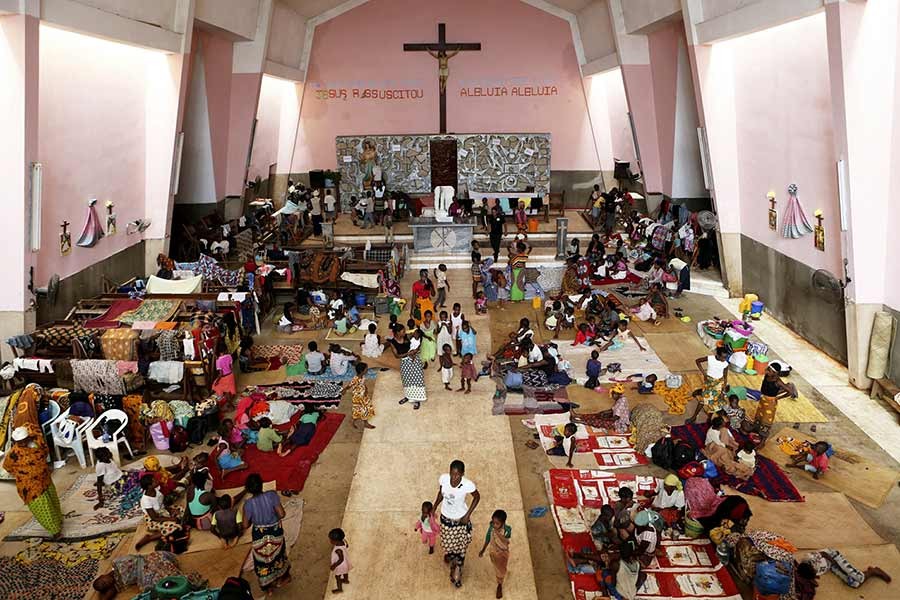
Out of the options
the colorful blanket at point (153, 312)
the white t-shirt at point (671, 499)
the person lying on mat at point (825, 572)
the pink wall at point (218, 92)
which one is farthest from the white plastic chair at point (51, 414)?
the pink wall at point (218, 92)

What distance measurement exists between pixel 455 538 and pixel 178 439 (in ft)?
15.9

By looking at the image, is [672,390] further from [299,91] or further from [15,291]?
[299,91]

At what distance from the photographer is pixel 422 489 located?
32.2 feet

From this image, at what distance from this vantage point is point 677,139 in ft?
71.5

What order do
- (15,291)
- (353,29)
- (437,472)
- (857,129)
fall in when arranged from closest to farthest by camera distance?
(437,472), (857,129), (15,291), (353,29)

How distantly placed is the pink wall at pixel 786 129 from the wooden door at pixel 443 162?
34.1 ft

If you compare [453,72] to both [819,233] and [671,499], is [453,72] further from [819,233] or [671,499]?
[671,499]

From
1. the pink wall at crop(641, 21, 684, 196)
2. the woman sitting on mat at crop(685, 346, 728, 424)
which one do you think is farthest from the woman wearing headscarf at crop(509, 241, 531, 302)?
the pink wall at crop(641, 21, 684, 196)

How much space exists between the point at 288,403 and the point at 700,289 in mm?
10570

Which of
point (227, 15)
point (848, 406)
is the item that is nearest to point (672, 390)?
point (848, 406)

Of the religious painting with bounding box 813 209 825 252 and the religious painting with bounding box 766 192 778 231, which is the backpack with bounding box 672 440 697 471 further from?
the religious painting with bounding box 766 192 778 231

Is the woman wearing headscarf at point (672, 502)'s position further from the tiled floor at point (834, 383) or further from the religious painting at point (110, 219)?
the religious painting at point (110, 219)

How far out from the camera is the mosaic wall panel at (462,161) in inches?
988

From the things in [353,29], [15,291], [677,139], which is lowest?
[15,291]
